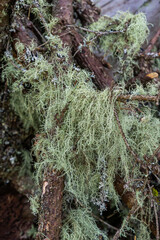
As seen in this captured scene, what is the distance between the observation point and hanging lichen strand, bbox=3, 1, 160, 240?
89 centimetres

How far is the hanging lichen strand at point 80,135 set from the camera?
885mm

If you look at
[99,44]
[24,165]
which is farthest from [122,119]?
[24,165]

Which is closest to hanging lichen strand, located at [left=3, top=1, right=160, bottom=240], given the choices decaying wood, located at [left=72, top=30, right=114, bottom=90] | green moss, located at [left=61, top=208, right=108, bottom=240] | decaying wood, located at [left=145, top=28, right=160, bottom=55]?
green moss, located at [left=61, top=208, right=108, bottom=240]

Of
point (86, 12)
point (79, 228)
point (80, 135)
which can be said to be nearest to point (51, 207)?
point (79, 228)

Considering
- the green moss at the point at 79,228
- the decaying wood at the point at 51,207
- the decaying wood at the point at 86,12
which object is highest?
the decaying wood at the point at 86,12

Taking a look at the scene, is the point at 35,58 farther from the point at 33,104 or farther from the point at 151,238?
the point at 151,238

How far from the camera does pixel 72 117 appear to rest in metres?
0.91

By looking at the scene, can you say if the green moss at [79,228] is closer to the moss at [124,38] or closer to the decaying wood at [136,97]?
the decaying wood at [136,97]

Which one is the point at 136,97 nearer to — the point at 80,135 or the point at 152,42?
the point at 80,135

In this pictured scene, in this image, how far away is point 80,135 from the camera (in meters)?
0.91

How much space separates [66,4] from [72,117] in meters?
0.70

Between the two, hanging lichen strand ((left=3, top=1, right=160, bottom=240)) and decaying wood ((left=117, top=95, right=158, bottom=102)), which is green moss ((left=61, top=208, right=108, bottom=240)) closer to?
hanging lichen strand ((left=3, top=1, right=160, bottom=240))

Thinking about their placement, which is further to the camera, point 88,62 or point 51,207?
point 88,62

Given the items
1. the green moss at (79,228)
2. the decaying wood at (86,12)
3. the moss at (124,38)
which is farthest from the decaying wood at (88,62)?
the green moss at (79,228)
